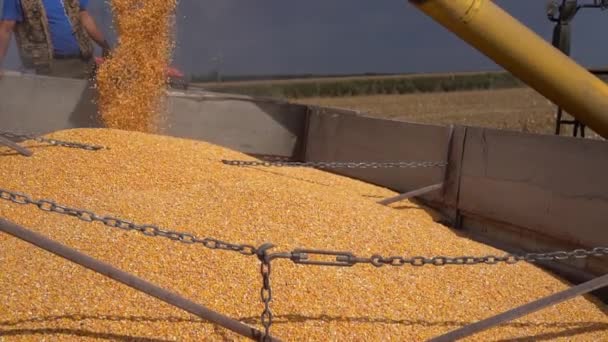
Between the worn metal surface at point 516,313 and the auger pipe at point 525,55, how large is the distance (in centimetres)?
158

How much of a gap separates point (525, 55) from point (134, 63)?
3567 millimetres

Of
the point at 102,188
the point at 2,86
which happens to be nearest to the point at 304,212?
the point at 102,188

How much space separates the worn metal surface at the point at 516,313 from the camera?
2795mm

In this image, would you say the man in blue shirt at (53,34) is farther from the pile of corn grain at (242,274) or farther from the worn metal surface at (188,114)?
the pile of corn grain at (242,274)

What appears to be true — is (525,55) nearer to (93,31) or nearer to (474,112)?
(93,31)

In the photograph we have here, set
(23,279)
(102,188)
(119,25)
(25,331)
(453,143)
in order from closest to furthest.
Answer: (25,331) → (23,279) → (102,188) → (453,143) → (119,25)

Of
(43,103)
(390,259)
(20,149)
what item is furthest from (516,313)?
(43,103)

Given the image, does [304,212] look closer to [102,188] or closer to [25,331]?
[102,188]

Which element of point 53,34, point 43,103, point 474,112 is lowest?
point 474,112

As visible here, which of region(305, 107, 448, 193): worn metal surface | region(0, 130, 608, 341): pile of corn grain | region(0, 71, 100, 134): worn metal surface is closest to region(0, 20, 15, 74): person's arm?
region(0, 71, 100, 134): worn metal surface

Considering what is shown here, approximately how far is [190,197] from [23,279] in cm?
123

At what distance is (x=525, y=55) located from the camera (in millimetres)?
4281

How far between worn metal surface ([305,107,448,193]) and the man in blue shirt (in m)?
2.10

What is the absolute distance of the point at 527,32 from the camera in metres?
4.29
